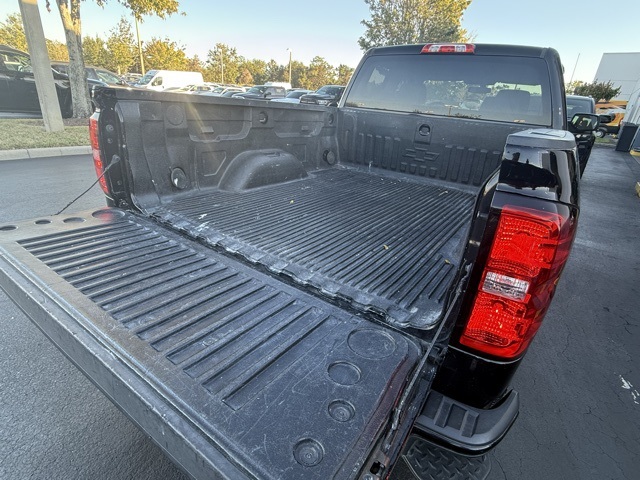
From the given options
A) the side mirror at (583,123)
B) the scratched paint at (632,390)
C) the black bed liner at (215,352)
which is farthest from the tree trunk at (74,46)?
the scratched paint at (632,390)

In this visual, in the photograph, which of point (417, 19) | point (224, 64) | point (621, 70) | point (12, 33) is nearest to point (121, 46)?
point (12, 33)

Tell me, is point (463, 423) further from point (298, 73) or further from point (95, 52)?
point (298, 73)

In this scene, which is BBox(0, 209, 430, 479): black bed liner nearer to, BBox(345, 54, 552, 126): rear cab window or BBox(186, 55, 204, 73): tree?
BBox(345, 54, 552, 126): rear cab window

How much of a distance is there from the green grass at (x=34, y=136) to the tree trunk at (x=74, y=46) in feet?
5.56

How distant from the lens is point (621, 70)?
44.9m

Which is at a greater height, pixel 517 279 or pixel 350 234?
pixel 517 279

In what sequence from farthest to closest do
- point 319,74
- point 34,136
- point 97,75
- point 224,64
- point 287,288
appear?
point 319,74, point 224,64, point 97,75, point 34,136, point 287,288

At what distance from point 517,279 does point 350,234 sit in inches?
50.0

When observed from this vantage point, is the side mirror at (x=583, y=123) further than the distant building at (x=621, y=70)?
No

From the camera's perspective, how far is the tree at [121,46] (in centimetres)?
3484

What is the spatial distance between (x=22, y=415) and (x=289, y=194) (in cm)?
216

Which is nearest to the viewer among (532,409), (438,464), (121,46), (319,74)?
(438,464)

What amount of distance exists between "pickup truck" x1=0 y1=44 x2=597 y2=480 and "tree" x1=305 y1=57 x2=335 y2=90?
204 feet

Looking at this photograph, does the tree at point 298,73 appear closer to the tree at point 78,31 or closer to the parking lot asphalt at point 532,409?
the tree at point 78,31
